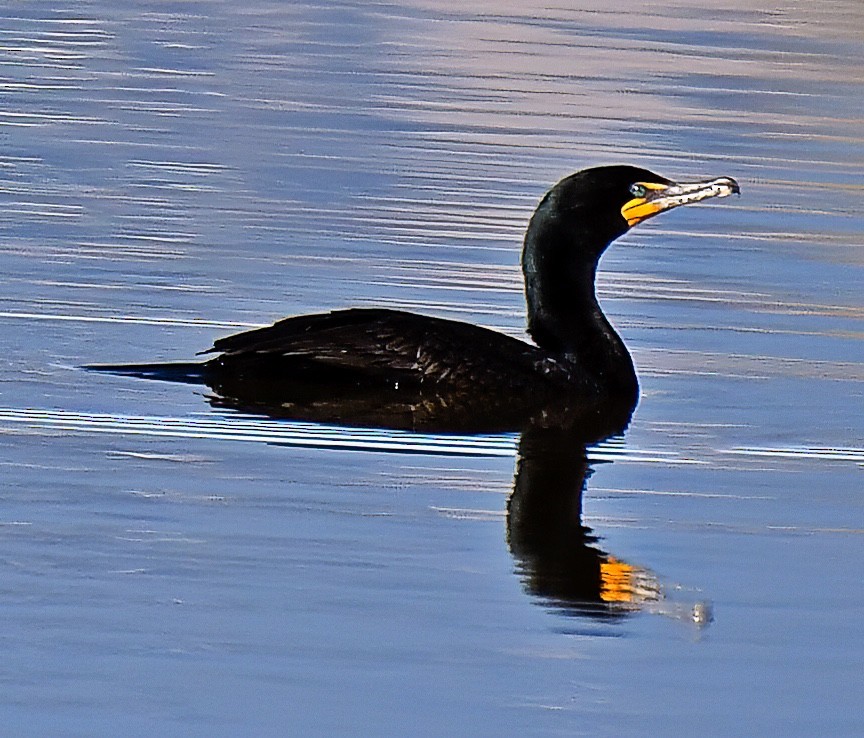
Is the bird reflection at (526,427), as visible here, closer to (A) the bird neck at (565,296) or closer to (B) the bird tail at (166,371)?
(B) the bird tail at (166,371)

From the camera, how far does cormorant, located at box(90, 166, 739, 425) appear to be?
383 inches

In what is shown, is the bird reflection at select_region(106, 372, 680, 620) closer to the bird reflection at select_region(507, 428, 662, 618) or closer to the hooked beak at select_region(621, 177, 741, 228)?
the bird reflection at select_region(507, 428, 662, 618)

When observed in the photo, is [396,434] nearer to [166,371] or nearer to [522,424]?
[522,424]

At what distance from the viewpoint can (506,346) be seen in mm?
9945

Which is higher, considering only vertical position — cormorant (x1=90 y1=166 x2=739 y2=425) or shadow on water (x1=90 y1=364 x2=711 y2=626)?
cormorant (x1=90 y1=166 x2=739 y2=425)

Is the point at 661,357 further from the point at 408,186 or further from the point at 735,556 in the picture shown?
the point at 408,186

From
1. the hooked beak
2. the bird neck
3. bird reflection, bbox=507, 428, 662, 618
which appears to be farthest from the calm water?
the hooked beak

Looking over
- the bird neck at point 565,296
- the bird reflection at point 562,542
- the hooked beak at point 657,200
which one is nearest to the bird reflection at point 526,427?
the bird reflection at point 562,542

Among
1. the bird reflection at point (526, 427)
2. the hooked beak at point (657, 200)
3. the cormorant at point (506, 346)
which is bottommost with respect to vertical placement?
the bird reflection at point (526, 427)

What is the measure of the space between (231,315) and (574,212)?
165 centimetres

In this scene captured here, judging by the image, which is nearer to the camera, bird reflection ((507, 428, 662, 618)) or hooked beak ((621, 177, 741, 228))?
bird reflection ((507, 428, 662, 618))

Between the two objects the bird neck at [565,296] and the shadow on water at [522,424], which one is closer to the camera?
the shadow on water at [522,424]

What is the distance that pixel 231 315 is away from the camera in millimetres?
11188

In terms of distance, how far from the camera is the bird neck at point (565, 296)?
10.3 meters
